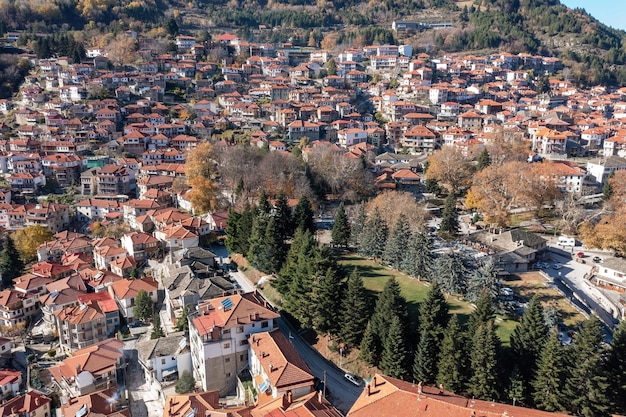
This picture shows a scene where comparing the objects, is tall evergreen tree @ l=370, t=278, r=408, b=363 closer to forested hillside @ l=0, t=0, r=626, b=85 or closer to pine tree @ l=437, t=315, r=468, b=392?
pine tree @ l=437, t=315, r=468, b=392

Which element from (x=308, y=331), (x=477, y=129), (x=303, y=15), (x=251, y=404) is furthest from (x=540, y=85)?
Answer: (x=251, y=404)

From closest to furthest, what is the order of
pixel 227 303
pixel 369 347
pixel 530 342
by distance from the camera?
pixel 530 342
pixel 369 347
pixel 227 303

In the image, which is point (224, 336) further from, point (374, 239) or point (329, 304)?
point (374, 239)

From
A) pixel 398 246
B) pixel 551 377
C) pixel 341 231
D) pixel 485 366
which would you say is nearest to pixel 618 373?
pixel 551 377

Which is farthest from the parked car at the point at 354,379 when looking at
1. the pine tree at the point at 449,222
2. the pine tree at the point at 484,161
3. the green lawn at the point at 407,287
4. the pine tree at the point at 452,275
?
the pine tree at the point at 484,161

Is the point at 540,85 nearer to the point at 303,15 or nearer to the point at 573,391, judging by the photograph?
the point at 303,15

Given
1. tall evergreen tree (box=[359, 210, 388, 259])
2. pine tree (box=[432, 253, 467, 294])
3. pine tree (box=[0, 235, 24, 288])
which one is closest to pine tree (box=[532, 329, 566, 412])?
pine tree (box=[432, 253, 467, 294])
